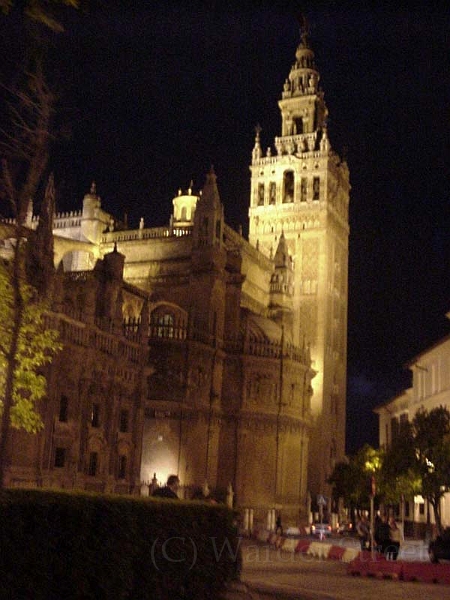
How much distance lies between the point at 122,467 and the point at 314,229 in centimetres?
3924

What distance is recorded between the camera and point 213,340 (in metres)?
52.2

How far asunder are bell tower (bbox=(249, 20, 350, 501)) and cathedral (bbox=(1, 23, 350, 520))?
0.46 ft

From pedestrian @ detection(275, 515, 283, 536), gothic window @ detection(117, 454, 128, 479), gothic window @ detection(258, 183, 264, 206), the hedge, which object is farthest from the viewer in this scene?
gothic window @ detection(258, 183, 264, 206)

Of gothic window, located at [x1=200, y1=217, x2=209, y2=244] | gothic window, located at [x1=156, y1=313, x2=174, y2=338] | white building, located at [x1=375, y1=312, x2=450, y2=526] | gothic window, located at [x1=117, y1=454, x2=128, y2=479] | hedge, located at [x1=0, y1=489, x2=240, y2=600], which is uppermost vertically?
gothic window, located at [x1=200, y1=217, x2=209, y2=244]

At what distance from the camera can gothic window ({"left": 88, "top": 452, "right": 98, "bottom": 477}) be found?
1390 inches

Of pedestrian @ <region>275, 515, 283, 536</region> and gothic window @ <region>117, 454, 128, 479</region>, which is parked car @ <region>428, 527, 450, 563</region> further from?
gothic window @ <region>117, 454, 128, 479</region>

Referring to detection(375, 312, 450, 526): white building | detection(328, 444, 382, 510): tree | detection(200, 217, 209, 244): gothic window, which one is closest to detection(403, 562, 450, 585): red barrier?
detection(375, 312, 450, 526): white building

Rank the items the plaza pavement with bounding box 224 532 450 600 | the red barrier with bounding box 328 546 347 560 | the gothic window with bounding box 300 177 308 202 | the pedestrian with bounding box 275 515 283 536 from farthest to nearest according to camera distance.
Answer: the gothic window with bounding box 300 177 308 202, the pedestrian with bounding box 275 515 283 536, the red barrier with bounding box 328 546 347 560, the plaza pavement with bounding box 224 532 450 600

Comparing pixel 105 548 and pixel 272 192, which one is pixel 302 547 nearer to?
pixel 105 548

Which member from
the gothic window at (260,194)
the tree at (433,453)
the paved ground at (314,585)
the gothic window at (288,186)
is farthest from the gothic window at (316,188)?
the paved ground at (314,585)

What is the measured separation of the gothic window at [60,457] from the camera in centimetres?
3288

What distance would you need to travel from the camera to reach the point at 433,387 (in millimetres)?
49469

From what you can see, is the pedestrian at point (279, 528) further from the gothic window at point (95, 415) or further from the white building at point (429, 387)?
the gothic window at point (95, 415)

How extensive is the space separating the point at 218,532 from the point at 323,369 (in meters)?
56.6
